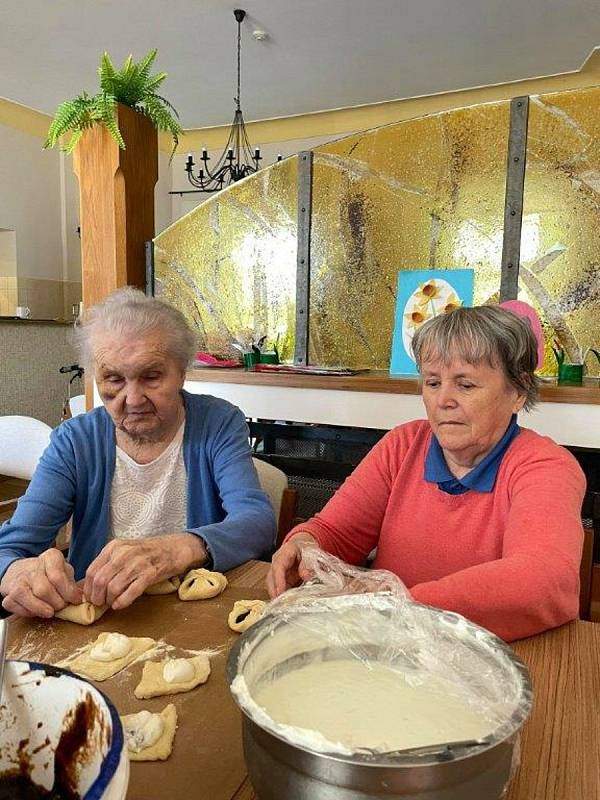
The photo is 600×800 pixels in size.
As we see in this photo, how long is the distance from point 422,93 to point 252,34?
1.65 metres

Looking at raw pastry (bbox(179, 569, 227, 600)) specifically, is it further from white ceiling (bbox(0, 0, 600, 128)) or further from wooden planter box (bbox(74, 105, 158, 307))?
white ceiling (bbox(0, 0, 600, 128))

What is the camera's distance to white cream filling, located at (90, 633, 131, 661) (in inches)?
32.1

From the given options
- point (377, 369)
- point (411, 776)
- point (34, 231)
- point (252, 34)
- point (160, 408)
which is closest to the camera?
point (411, 776)

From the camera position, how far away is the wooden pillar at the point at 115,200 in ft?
8.88

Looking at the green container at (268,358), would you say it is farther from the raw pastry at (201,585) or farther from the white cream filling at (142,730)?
the white cream filling at (142,730)

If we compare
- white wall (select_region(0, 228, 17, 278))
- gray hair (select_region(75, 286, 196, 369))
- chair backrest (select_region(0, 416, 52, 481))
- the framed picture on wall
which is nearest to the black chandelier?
white wall (select_region(0, 228, 17, 278))

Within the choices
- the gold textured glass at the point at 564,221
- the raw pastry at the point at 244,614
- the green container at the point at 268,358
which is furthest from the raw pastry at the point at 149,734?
→ the green container at the point at 268,358

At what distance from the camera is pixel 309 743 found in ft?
1.51

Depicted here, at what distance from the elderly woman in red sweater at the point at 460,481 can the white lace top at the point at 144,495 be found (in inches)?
15.8

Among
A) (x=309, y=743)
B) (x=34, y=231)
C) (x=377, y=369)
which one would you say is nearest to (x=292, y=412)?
(x=377, y=369)

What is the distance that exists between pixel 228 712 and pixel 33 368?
5.38 m

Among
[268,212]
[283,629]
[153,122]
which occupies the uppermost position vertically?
[153,122]

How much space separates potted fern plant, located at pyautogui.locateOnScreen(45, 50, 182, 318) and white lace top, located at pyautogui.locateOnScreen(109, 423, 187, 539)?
164 centimetres

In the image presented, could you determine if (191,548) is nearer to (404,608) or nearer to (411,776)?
(404,608)
